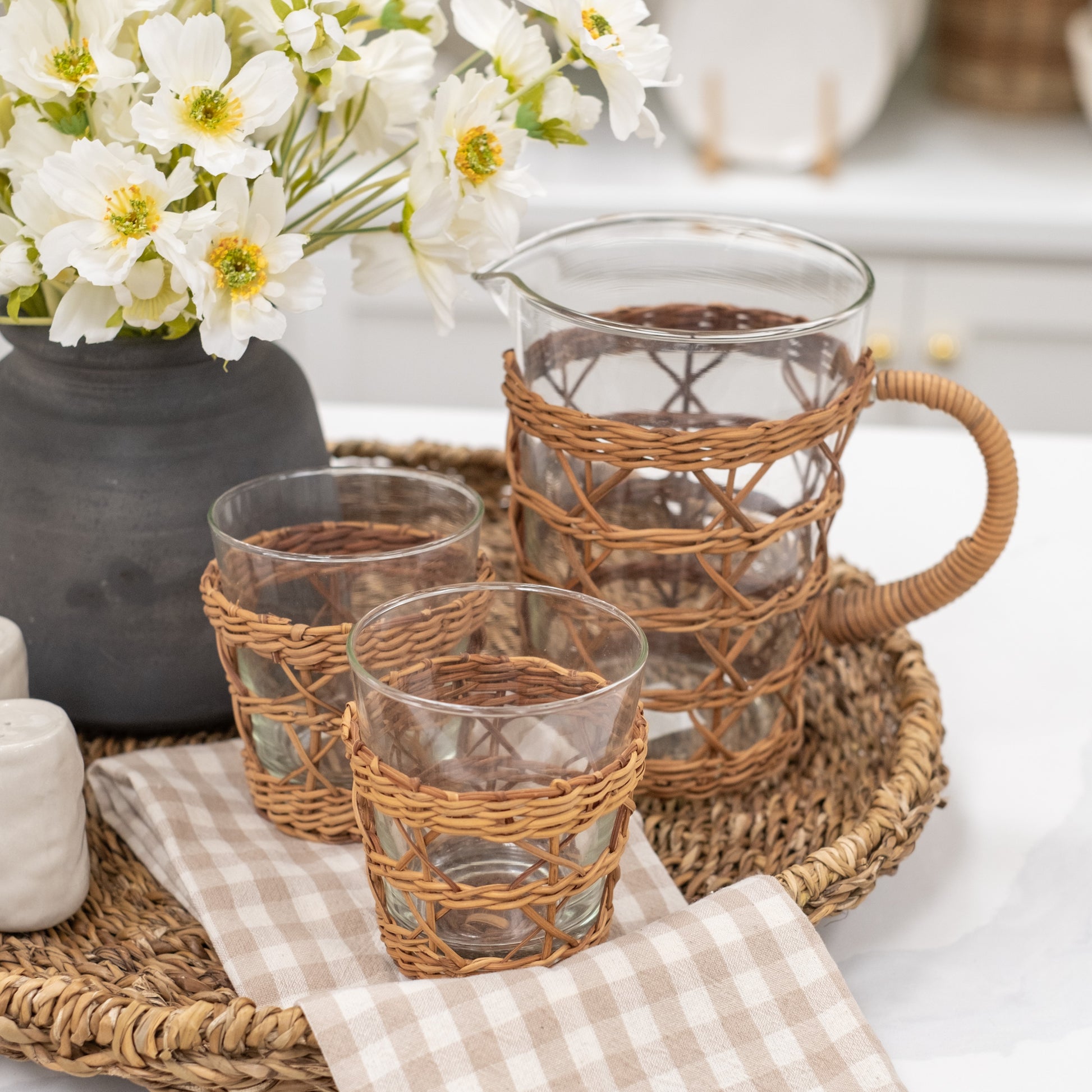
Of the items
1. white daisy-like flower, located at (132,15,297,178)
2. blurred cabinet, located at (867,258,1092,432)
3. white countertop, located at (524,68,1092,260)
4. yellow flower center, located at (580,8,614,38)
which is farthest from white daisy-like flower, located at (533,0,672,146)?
blurred cabinet, located at (867,258,1092,432)

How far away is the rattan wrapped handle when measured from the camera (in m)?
0.59

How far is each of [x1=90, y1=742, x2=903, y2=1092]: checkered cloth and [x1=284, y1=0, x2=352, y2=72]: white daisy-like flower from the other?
31 centimetres

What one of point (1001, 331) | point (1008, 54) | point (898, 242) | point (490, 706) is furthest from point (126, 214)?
point (1008, 54)

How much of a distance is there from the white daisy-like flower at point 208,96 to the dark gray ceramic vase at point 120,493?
12 cm

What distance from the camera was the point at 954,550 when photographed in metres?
0.61

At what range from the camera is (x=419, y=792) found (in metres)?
0.43

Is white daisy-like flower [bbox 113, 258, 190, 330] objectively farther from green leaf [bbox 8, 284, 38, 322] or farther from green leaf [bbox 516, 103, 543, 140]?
green leaf [bbox 516, 103, 543, 140]

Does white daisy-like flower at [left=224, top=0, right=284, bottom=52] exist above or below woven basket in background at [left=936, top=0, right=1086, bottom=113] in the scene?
above

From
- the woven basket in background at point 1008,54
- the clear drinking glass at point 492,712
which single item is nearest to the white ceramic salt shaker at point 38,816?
the clear drinking glass at point 492,712

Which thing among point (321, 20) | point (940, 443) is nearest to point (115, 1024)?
point (321, 20)

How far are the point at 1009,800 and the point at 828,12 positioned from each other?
45.5 inches

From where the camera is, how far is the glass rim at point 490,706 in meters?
0.43

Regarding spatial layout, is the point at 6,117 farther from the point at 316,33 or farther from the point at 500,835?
the point at 500,835

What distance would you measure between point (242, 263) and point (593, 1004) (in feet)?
0.92
